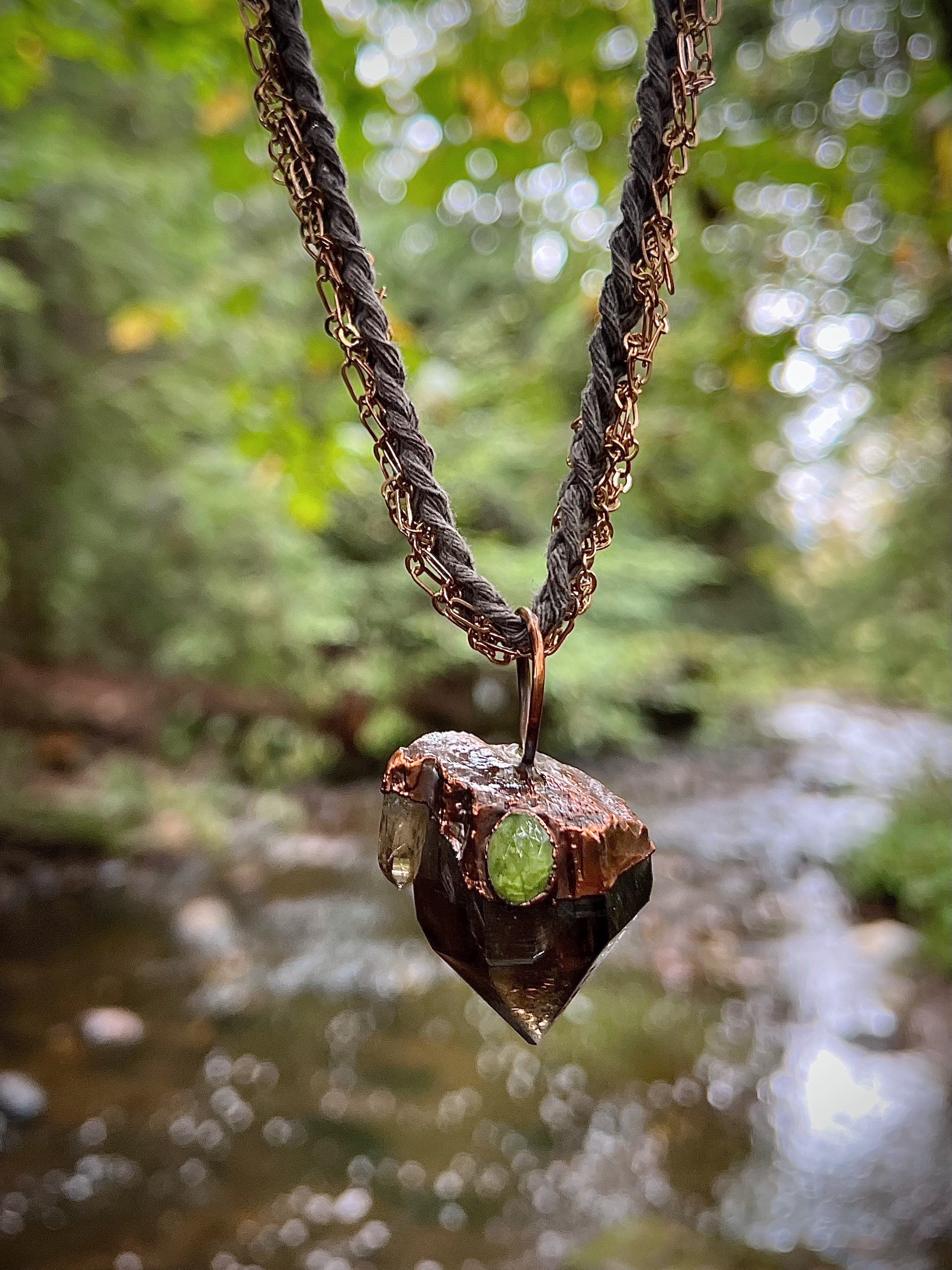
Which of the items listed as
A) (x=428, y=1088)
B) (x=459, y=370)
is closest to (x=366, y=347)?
(x=428, y=1088)

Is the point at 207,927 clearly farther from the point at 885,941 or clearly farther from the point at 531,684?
the point at 531,684

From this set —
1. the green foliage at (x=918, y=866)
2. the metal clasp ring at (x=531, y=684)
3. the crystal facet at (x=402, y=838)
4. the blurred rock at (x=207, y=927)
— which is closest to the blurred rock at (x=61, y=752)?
the blurred rock at (x=207, y=927)

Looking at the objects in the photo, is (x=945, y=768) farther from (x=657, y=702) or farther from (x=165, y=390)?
(x=165, y=390)

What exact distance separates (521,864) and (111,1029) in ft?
9.70

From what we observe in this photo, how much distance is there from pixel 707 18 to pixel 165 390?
4664 mm

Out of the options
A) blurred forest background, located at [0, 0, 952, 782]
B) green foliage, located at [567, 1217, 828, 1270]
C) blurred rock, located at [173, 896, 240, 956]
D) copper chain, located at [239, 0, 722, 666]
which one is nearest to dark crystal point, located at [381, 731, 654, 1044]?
→ copper chain, located at [239, 0, 722, 666]

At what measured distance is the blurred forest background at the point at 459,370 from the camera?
232cm

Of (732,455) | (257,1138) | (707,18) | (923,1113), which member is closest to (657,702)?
(732,455)

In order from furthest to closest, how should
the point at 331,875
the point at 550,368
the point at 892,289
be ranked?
the point at 331,875 → the point at 550,368 → the point at 892,289

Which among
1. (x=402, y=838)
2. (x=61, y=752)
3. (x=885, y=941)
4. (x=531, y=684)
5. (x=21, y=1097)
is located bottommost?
(x=61, y=752)

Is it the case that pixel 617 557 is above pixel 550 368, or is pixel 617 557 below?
below

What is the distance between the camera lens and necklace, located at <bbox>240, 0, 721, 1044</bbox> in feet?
2.46

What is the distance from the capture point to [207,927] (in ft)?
13.0

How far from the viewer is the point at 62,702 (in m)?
6.27
